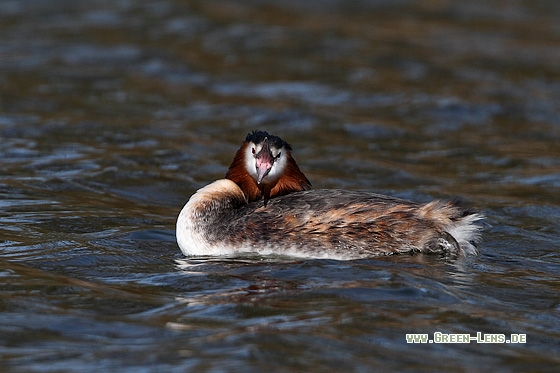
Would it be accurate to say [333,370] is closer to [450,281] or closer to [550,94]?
[450,281]

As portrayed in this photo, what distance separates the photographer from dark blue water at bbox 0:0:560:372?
632 cm

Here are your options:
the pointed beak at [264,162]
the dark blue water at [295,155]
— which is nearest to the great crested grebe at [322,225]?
the pointed beak at [264,162]

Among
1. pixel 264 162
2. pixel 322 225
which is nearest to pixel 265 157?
pixel 264 162

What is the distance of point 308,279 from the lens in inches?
296

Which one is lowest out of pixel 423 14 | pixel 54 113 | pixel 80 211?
pixel 80 211

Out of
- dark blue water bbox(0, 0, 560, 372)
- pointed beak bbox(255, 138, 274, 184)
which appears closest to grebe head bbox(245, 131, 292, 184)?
pointed beak bbox(255, 138, 274, 184)

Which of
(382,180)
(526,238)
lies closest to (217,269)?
(526,238)

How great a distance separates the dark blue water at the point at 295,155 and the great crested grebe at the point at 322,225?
0.45 ft

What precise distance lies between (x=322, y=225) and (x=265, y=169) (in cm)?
70

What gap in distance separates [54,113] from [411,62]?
258 inches

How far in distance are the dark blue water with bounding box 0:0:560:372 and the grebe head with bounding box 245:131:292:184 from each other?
2.46 ft

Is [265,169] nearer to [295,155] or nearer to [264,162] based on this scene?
[264,162]

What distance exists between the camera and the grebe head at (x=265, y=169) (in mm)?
8453

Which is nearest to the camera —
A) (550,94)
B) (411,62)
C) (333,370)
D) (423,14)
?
(333,370)
